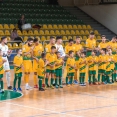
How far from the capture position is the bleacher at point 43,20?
21.1 metres

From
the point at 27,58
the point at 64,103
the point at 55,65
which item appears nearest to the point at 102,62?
the point at 55,65

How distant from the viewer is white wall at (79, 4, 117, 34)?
80.9 feet

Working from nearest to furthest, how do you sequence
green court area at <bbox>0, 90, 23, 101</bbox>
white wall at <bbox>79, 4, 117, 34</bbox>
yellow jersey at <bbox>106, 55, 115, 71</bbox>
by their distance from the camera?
green court area at <bbox>0, 90, 23, 101</bbox> < yellow jersey at <bbox>106, 55, 115, 71</bbox> < white wall at <bbox>79, 4, 117, 34</bbox>

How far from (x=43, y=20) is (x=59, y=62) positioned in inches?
406

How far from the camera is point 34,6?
82.3 ft

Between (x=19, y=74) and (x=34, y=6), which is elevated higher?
(x=34, y=6)

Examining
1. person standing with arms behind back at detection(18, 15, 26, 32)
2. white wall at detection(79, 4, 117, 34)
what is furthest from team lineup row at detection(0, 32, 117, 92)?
white wall at detection(79, 4, 117, 34)

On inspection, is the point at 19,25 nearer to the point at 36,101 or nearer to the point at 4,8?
the point at 4,8

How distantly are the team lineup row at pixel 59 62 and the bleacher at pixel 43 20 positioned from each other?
5992mm

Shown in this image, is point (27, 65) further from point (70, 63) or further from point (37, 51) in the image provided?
point (70, 63)

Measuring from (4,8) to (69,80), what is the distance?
425 inches

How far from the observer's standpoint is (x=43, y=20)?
23.1 meters

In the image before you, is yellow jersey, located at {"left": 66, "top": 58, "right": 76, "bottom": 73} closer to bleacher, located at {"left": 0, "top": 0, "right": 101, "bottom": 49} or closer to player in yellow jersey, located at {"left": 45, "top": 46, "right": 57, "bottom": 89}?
player in yellow jersey, located at {"left": 45, "top": 46, "right": 57, "bottom": 89}

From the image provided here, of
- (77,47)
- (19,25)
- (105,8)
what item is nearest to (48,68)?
(77,47)
